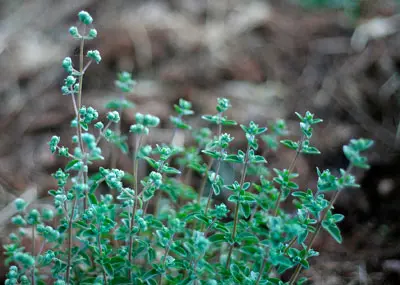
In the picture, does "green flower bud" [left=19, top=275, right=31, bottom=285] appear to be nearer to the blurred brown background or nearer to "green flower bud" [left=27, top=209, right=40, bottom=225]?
"green flower bud" [left=27, top=209, right=40, bottom=225]

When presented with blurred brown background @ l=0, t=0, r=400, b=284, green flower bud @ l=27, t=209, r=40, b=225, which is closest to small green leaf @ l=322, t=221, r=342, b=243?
green flower bud @ l=27, t=209, r=40, b=225

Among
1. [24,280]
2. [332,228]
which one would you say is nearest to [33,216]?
[24,280]

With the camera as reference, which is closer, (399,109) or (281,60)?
(399,109)

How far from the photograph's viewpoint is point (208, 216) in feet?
4.02

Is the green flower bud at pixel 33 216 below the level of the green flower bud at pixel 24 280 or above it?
above

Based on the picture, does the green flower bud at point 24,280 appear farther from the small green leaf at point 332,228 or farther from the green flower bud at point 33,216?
the small green leaf at point 332,228

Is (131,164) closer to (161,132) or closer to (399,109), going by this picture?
(161,132)

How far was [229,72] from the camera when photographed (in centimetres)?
320

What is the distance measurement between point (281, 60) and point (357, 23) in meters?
0.72

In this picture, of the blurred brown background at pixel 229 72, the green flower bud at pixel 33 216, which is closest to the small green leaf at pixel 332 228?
the green flower bud at pixel 33 216

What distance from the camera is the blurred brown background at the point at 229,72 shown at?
241 centimetres

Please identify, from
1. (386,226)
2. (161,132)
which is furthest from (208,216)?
(161,132)

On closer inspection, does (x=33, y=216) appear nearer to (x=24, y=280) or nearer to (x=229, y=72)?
(x=24, y=280)

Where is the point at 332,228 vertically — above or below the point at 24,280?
above
